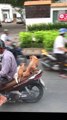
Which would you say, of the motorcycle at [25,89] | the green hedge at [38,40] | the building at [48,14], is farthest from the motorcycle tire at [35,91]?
the building at [48,14]

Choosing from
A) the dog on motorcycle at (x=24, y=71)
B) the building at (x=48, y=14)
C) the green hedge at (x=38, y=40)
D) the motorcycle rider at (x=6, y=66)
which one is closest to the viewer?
the motorcycle rider at (x=6, y=66)

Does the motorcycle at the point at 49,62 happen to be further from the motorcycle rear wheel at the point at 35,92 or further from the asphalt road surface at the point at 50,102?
the motorcycle rear wheel at the point at 35,92

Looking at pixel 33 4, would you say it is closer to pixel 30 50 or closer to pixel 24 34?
pixel 24 34

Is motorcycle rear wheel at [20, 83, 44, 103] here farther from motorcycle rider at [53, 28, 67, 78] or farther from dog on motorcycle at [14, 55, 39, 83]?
motorcycle rider at [53, 28, 67, 78]

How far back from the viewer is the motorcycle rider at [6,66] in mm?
1956

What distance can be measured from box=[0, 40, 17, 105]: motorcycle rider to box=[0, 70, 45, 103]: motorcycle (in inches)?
1.7

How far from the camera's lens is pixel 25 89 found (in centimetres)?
216

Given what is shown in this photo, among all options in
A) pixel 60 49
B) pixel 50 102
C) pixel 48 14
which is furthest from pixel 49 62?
pixel 48 14

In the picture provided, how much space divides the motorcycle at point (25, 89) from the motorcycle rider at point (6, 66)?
1.7 inches

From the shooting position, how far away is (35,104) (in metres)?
2.21

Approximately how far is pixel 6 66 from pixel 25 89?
10.0 inches

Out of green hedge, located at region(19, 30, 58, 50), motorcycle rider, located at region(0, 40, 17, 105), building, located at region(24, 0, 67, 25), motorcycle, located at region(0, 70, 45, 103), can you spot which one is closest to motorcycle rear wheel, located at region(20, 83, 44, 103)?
motorcycle, located at region(0, 70, 45, 103)
